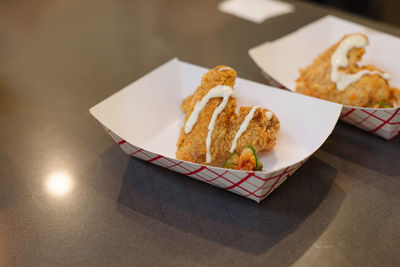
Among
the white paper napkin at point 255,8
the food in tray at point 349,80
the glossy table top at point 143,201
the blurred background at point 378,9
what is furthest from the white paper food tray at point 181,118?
the blurred background at point 378,9

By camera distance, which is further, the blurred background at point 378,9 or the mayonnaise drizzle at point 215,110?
the blurred background at point 378,9

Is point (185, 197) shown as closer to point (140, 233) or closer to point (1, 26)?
point (140, 233)

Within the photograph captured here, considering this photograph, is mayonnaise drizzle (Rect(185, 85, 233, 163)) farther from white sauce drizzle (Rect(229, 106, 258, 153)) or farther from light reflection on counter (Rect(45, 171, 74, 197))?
light reflection on counter (Rect(45, 171, 74, 197))

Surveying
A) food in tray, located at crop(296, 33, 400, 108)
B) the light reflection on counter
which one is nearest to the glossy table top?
the light reflection on counter

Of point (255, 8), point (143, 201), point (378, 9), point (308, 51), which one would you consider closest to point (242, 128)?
point (143, 201)

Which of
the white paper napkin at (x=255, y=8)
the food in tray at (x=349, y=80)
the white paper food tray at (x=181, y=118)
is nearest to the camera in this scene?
the white paper food tray at (x=181, y=118)

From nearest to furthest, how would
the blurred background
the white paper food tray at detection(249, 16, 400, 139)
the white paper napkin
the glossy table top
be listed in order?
1. the glossy table top
2. the white paper food tray at detection(249, 16, 400, 139)
3. the white paper napkin
4. the blurred background

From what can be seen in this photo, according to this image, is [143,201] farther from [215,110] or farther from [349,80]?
[349,80]

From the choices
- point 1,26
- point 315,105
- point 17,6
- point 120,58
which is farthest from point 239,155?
point 17,6

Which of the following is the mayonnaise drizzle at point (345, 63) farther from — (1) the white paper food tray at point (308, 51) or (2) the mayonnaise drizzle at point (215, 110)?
(2) the mayonnaise drizzle at point (215, 110)
